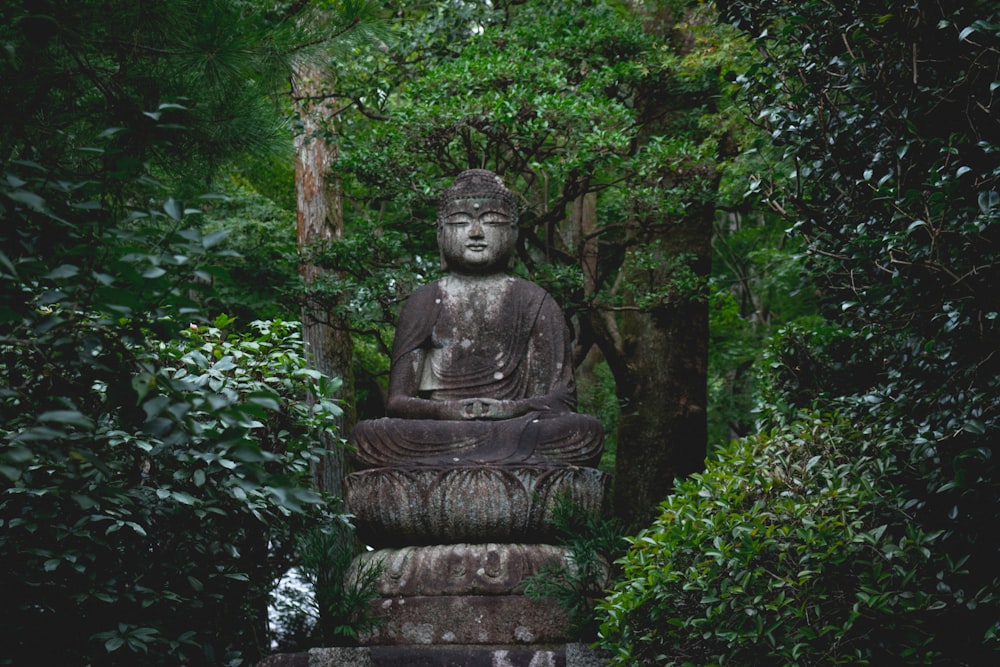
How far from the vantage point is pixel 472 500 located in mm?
6105

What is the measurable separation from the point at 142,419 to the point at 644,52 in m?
7.61

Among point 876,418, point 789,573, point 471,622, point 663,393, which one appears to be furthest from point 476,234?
point 663,393

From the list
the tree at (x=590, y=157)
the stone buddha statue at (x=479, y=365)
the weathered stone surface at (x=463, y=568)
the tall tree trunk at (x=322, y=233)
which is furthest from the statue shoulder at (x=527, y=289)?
the tall tree trunk at (x=322, y=233)

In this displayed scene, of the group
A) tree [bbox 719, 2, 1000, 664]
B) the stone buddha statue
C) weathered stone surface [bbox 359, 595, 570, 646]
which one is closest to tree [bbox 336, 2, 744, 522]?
the stone buddha statue

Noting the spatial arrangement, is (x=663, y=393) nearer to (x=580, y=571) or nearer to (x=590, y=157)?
(x=590, y=157)

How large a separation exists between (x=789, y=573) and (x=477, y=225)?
11.4 ft

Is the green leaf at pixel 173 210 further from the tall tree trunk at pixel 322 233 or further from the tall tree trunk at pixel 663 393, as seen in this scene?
the tall tree trunk at pixel 663 393

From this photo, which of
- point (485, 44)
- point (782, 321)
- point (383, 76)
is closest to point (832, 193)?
point (485, 44)

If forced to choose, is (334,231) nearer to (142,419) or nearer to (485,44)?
(485,44)

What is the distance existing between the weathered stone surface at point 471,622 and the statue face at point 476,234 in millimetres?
2382

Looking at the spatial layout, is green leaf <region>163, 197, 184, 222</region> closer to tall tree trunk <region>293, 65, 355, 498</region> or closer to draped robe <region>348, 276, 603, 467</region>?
draped robe <region>348, 276, 603, 467</region>

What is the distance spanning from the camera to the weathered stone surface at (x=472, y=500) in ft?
20.0

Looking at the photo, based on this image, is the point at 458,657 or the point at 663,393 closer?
the point at 458,657

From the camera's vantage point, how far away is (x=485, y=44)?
9742 millimetres
